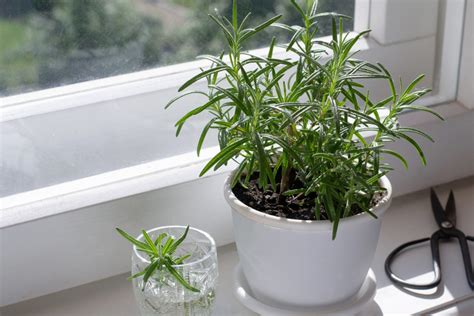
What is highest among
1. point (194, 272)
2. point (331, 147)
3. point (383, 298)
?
point (331, 147)

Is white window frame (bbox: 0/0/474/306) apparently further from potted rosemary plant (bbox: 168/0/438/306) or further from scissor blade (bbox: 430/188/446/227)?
scissor blade (bbox: 430/188/446/227)

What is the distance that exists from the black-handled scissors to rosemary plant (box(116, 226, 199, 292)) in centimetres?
28

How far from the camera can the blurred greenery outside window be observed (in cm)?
81

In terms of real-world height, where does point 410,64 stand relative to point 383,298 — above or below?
above

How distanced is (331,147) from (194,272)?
180mm

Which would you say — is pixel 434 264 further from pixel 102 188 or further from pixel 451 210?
pixel 102 188

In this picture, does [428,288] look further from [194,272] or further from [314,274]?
[194,272]

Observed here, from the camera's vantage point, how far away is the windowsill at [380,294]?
86cm

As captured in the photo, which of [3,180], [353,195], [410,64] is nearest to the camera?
[353,195]

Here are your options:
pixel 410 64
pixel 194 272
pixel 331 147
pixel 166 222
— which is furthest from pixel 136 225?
pixel 410 64

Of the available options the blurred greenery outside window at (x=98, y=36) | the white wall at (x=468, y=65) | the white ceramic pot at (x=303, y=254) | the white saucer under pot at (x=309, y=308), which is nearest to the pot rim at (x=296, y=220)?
the white ceramic pot at (x=303, y=254)

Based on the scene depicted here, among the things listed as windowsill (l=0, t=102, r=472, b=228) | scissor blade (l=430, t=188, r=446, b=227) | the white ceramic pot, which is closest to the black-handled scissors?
scissor blade (l=430, t=188, r=446, b=227)

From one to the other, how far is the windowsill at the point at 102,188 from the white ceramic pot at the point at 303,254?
0.11 metres

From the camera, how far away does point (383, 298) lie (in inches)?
34.6
